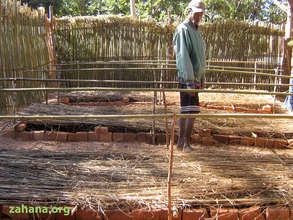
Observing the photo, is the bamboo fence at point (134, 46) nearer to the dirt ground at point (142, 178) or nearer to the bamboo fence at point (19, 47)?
the bamboo fence at point (19, 47)

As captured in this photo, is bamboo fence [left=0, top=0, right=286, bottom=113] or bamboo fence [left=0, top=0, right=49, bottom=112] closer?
bamboo fence [left=0, top=0, right=49, bottom=112]

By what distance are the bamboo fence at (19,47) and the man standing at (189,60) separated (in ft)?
7.05

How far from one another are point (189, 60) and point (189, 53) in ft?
0.51

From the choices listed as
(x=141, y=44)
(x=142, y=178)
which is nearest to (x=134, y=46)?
(x=141, y=44)

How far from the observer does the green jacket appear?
2699mm

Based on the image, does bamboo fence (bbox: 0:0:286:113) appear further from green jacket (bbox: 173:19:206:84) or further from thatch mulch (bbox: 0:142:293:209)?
thatch mulch (bbox: 0:142:293:209)

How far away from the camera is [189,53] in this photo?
2.83 meters

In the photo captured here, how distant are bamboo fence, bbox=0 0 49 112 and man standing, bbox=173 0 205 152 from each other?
2148 millimetres

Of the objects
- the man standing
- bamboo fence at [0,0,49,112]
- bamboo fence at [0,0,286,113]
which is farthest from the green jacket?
bamboo fence at [0,0,286,113]

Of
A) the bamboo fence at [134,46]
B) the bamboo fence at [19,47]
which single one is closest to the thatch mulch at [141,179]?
the bamboo fence at [19,47]

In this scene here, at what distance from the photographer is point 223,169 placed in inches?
89.9

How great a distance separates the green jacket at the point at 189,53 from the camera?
270cm

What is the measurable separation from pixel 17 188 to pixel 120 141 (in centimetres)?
160

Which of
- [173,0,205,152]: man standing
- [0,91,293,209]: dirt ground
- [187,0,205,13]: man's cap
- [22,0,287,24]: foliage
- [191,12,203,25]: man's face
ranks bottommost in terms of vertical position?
[0,91,293,209]: dirt ground
